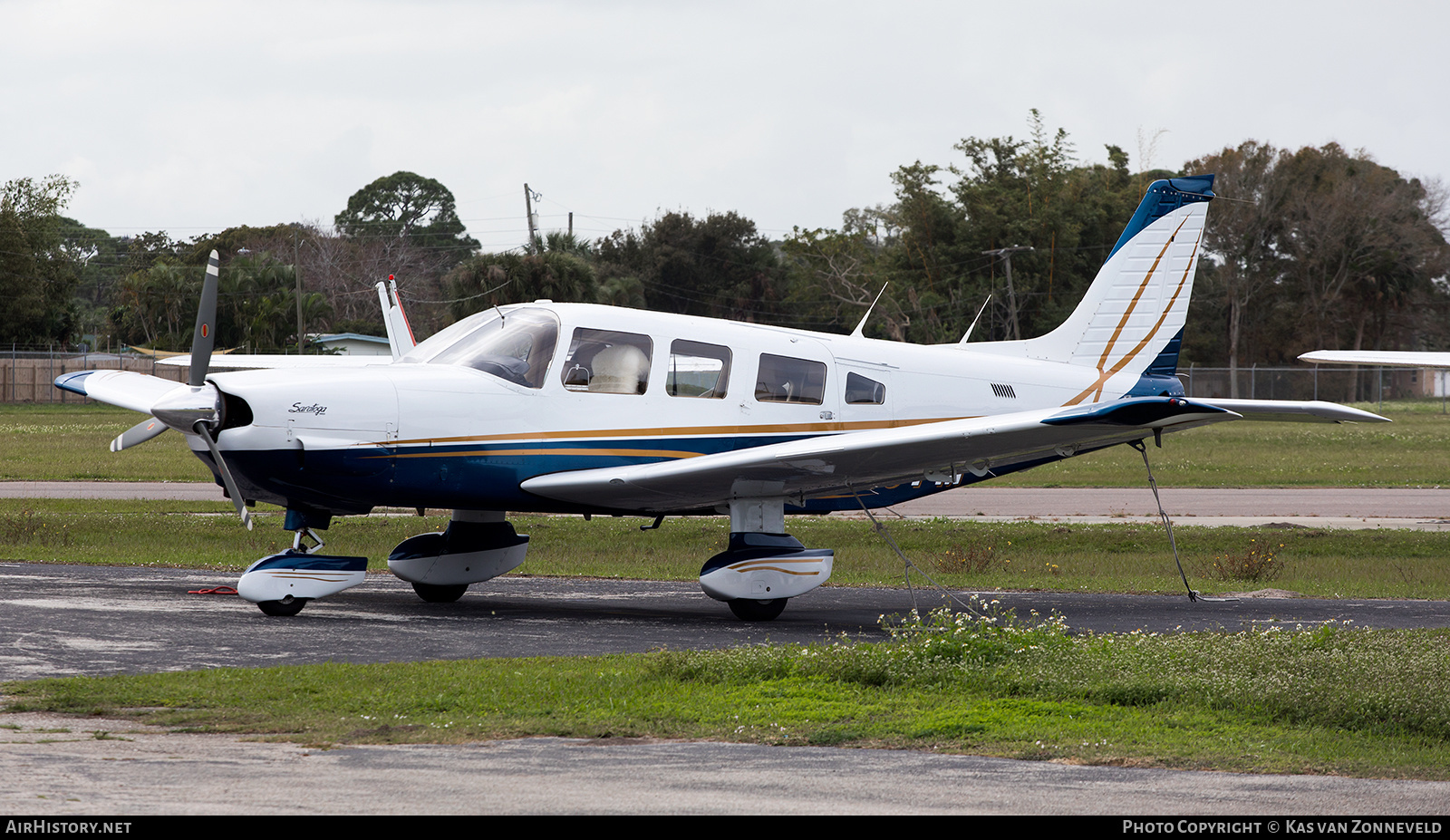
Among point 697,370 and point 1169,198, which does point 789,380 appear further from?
point 1169,198

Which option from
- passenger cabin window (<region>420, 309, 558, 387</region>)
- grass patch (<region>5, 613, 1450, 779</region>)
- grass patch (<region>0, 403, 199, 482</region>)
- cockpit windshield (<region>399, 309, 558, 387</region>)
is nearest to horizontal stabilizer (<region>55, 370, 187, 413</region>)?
cockpit windshield (<region>399, 309, 558, 387</region>)

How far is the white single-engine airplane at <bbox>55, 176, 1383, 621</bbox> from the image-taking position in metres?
11.7

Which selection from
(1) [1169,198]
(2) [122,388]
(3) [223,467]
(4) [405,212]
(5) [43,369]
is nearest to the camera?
(3) [223,467]

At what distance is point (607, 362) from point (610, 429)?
64cm

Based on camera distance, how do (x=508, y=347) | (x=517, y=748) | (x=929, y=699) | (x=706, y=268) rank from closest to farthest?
(x=517, y=748) → (x=929, y=699) → (x=508, y=347) → (x=706, y=268)

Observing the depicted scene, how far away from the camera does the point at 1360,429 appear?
57.1 metres

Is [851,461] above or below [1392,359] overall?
below

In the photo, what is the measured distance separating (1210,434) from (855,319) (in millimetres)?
34111

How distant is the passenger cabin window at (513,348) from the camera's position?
12500 millimetres

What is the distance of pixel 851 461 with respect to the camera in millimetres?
12133

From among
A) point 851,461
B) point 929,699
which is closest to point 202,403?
point 851,461

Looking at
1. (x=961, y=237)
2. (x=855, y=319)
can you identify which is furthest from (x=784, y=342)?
(x=855, y=319)

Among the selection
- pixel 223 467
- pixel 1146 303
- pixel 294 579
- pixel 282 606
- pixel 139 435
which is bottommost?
pixel 282 606
